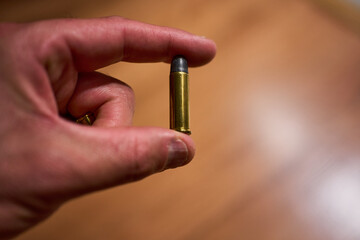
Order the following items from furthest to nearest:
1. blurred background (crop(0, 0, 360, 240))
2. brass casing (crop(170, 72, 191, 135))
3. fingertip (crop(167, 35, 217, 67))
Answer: blurred background (crop(0, 0, 360, 240))
fingertip (crop(167, 35, 217, 67))
brass casing (crop(170, 72, 191, 135))

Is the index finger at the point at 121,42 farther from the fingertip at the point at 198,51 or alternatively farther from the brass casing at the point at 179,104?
the brass casing at the point at 179,104

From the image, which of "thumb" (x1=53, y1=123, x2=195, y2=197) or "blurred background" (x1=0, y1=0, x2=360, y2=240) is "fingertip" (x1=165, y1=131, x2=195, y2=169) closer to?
"thumb" (x1=53, y1=123, x2=195, y2=197)

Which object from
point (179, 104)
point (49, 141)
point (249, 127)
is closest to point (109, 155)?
point (49, 141)

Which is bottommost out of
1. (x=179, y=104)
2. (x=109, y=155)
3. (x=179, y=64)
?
(x=109, y=155)

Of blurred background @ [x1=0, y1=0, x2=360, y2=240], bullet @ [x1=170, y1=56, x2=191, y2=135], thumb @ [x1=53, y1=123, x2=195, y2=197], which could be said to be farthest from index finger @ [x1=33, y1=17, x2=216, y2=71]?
blurred background @ [x1=0, y1=0, x2=360, y2=240]

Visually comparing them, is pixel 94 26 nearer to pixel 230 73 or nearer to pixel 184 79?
pixel 184 79

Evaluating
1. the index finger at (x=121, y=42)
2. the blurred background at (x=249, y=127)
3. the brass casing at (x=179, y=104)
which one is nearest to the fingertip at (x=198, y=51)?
the index finger at (x=121, y=42)

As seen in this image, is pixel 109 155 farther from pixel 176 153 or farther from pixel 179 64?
pixel 179 64
